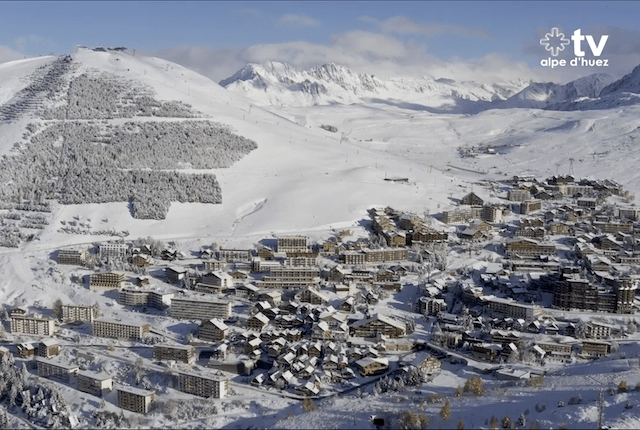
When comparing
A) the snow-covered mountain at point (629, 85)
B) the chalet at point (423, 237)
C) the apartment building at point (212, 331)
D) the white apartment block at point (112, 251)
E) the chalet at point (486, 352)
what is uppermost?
the snow-covered mountain at point (629, 85)

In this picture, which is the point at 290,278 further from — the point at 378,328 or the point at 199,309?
the point at 378,328

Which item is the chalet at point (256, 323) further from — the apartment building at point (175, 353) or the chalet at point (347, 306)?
the chalet at point (347, 306)

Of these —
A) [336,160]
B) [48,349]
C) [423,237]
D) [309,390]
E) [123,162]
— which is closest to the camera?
[309,390]

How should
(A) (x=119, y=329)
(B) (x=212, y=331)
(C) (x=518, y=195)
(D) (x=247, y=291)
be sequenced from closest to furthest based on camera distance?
(B) (x=212, y=331) < (A) (x=119, y=329) < (D) (x=247, y=291) < (C) (x=518, y=195)

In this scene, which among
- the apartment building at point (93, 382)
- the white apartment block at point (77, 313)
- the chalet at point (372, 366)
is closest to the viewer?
the apartment building at point (93, 382)

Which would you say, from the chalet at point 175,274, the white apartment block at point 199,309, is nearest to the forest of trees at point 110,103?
the chalet at point 175,274

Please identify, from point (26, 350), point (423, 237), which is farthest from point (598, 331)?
point (26, 350)
